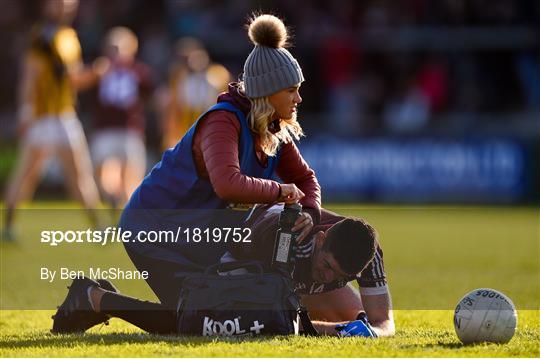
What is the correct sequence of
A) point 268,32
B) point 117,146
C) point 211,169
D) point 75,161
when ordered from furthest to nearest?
point 117,146
point 75,161
point 268,32
point 211,169

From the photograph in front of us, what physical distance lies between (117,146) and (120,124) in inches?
13.3

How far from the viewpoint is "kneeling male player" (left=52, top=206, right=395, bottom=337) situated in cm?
632

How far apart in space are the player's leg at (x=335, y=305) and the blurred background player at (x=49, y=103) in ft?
20.4

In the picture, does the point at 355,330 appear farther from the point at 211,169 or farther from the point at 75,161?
the point at 75,161

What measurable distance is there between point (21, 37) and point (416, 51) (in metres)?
8.13

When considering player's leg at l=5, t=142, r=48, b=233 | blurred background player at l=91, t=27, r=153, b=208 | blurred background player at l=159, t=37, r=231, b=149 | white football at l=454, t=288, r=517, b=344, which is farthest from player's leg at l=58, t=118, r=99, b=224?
white football at l=454, t=288, r=517, b=344

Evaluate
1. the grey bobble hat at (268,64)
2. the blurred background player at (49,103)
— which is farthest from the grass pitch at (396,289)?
the grey bobble hat at (268,64)

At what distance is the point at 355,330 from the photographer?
21.1 ft

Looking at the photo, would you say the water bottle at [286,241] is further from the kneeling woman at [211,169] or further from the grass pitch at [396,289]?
the grass pitch at [396,289]

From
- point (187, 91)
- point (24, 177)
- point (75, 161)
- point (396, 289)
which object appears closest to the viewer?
point (396, 289)

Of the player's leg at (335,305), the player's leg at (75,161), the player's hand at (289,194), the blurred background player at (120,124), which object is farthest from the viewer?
the blurred background player at (120,124)
